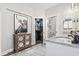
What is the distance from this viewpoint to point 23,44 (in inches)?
117

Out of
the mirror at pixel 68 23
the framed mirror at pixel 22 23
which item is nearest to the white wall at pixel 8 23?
the framed mirror at pixel 22 23

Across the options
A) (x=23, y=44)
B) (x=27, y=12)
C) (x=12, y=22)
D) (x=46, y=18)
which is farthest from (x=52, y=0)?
(x=23, y=44)

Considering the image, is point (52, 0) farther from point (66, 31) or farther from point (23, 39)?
point (23, 39)

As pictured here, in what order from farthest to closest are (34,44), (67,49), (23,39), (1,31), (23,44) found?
(23,39), (23,44), (34,44), (1,31), (67,49)

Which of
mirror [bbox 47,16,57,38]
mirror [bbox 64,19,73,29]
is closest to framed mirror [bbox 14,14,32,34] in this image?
mirror [bbox 47,16,57,38]

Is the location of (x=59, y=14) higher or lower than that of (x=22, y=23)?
higher

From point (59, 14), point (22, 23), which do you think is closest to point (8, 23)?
point (22, 23)

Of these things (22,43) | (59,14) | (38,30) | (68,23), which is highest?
(59,14)

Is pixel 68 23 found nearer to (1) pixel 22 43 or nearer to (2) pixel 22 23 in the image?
(2) pixel 22 23

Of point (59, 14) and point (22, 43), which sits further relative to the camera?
point (22, 43)

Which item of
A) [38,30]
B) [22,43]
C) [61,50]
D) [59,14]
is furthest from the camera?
[22,43]

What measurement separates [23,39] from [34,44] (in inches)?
26.3

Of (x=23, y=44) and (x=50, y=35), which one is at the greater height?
(x=50, y=35)

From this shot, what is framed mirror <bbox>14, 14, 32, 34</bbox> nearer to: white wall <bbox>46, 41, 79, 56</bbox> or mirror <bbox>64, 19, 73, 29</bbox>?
white wall <bbox>46, 41, 79, 56</bbox>
